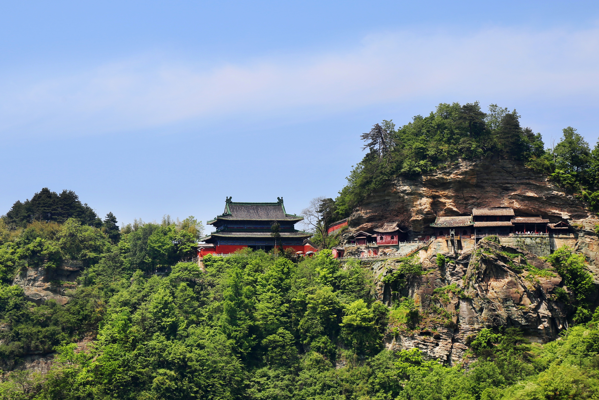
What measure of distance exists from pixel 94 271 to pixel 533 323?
39205 mm

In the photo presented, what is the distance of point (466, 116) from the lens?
62.5 meters

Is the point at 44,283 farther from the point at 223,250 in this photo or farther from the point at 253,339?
the point at 253,339

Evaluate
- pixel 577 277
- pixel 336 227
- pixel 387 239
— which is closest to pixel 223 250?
pixel 336 227

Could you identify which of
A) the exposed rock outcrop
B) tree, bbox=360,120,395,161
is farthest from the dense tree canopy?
the exposed rock outcrop

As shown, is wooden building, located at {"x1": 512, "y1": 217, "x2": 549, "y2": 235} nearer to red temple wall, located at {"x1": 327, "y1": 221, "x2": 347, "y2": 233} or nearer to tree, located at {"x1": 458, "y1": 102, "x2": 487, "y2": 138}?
tree, located at {"x1": 458, "y1": 102, "x2": 487, "y2": 138}

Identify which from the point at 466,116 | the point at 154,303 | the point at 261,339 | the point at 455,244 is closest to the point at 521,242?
the point at 455,244

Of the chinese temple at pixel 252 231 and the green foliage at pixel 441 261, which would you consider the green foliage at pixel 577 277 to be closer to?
the green foliage at pixel 441 261

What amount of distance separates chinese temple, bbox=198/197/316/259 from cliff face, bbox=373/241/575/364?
16.6 meters

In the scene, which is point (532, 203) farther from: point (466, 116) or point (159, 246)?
point (159, 246)

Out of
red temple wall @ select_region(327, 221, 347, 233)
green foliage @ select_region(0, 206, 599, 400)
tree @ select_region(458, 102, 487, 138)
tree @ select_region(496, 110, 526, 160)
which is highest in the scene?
tree @ select_region(458, 102, 487, 138)

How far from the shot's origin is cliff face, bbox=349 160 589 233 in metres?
58.0

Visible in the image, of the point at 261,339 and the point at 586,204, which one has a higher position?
the point at 586,204

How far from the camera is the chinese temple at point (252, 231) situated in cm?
6756

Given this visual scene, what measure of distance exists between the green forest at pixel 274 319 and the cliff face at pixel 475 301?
66 centimetres
